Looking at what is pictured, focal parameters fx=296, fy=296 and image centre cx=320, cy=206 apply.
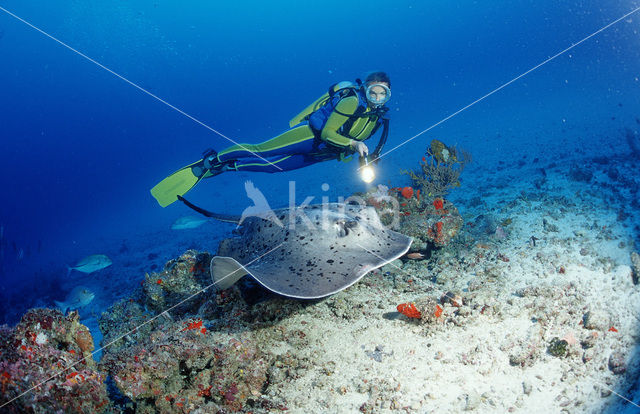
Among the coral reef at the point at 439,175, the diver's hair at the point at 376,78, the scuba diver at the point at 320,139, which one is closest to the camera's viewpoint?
the diver's hair at the point at 376,78

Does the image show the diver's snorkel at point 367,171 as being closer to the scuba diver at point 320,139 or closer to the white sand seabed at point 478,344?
the scuba diver at point 320,139

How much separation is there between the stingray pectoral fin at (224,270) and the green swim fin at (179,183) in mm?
5328

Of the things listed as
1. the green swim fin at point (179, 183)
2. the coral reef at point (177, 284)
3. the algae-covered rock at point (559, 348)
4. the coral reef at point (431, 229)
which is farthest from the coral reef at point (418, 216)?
the green swim fin at point (179, 183)

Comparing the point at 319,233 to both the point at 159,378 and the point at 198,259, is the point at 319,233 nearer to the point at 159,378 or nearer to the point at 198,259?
the point at 159,378

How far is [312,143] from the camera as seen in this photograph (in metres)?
7.48

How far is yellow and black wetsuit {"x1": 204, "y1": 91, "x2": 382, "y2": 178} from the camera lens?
6551mm

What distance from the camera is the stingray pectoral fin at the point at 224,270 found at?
2.98 m

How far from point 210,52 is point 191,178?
127m

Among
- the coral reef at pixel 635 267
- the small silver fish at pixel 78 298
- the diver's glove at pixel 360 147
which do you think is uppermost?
the diver's glove at pixel 360 147

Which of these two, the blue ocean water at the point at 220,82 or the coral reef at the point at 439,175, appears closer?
the coral reef at the point at 439,175

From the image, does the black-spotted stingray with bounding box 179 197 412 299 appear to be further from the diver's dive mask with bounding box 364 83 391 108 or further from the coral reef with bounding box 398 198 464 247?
the diver's dive mask with bounding box 364 83 391 108

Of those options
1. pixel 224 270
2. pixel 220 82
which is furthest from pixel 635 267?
pixel 220 82

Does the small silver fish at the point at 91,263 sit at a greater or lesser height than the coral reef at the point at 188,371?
greater

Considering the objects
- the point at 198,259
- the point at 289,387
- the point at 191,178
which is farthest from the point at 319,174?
the point at 289,387
